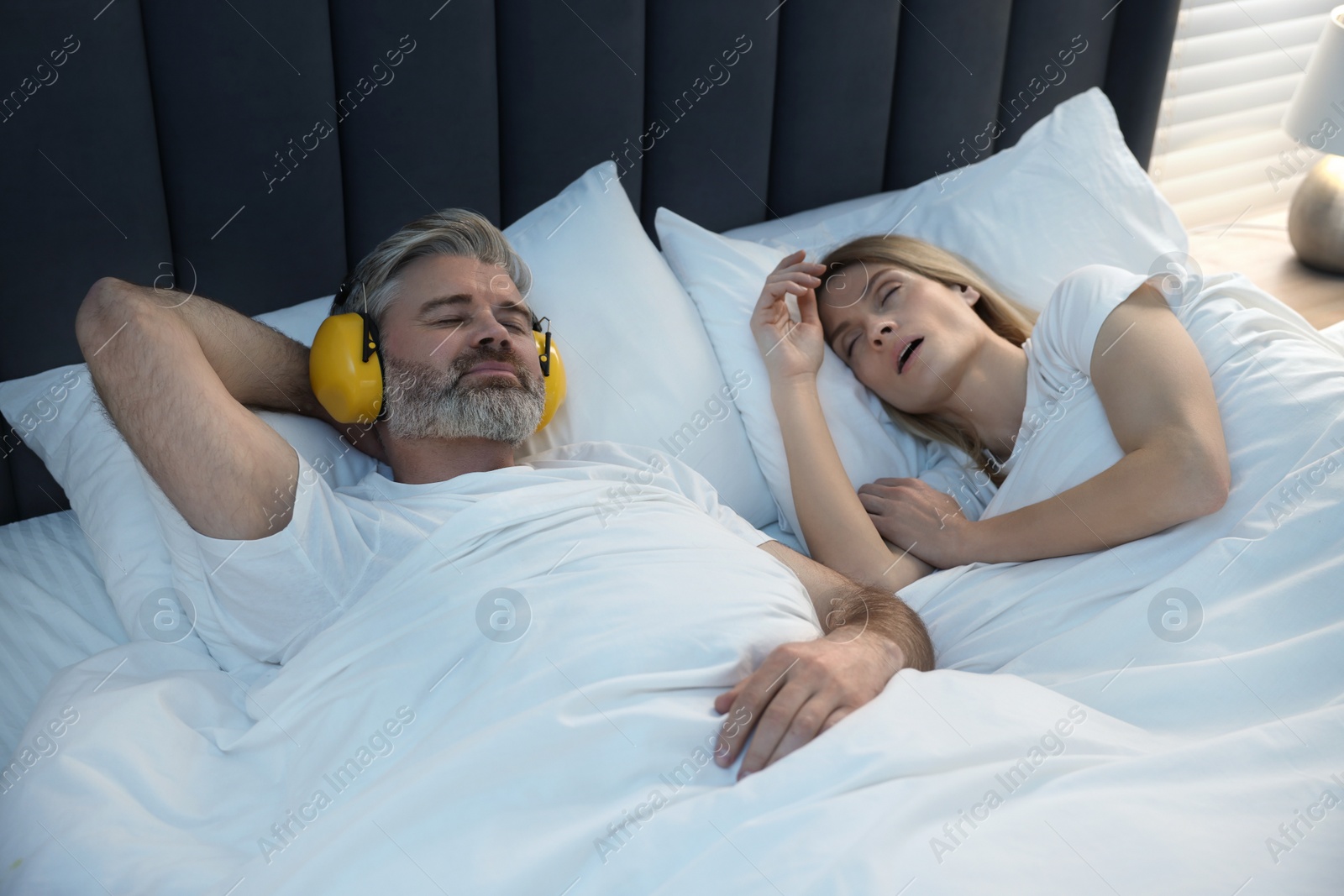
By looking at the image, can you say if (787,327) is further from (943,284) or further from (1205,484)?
(1205,484)

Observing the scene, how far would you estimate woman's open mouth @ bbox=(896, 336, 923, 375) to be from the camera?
1.54 metres

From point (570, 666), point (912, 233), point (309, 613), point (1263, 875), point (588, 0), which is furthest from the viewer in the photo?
point (912, 233)

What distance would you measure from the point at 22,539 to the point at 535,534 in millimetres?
713

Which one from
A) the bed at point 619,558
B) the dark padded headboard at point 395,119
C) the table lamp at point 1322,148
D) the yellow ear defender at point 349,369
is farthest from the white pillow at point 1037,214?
the yellow ear defender at point 349,369

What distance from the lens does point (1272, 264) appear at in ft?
7.70

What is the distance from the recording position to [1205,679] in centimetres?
109

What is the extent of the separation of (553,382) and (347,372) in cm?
27

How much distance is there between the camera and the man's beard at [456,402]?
4.17 ft

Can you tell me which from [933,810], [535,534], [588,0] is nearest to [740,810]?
[933,810]

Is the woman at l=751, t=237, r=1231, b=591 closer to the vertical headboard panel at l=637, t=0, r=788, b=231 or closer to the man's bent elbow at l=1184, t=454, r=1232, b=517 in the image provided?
the man's bent elbow at l=1184, t=454, r=1232, b=517

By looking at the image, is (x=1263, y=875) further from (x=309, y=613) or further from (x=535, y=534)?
(x=309, y=613)

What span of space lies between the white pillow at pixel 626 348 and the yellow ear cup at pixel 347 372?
255 millimetres

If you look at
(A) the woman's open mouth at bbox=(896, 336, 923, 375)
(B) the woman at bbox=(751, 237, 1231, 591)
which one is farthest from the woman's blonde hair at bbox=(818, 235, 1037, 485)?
(A) the woman's open mouth at bbox=(896, 336, 923, 375)

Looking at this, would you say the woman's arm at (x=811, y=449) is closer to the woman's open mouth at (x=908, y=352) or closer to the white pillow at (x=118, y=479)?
the woman's open mouth at (x=908, y=352)
